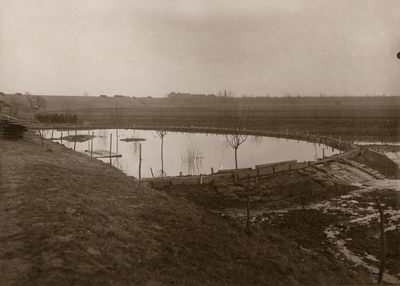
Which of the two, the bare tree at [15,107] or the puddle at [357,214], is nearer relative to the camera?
the puddle at [357,214]

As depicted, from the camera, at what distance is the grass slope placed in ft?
18.9

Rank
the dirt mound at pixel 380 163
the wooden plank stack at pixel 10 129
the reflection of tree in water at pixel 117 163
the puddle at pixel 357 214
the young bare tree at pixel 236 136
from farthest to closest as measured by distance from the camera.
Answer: the reflection of tree in water at pixel 117 163, the young bare tree at pixel 236 136, the dirt mound at pixel 380 163, the wooden plank stack at pixel 10 129, the puddle at pixel 357 214

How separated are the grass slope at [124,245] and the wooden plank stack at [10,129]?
272 inches

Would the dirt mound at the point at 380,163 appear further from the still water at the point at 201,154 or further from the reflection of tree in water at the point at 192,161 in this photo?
the reflection of tree in water at the point at 192,161

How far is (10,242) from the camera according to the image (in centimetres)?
618

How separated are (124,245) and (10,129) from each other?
13814mm

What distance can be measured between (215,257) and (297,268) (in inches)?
74.5

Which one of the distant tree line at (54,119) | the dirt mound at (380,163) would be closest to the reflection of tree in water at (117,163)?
the dirt mound at (380,163)

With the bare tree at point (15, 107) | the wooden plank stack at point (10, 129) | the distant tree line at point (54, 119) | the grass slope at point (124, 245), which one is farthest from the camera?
the distant tree line at point (54, 119)

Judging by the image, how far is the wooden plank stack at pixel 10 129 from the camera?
16.8 m

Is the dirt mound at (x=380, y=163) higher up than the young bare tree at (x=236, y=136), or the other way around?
the young bare tree at (x=236, y=136)

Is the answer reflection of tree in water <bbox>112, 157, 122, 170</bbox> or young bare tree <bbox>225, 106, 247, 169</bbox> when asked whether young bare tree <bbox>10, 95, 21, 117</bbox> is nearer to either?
reflection of tree in water <bbox>112, 157, 122, 170</bbox>

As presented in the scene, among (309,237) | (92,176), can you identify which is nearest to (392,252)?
(309,237)

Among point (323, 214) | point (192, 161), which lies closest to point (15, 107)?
point (192, 161)
